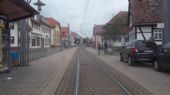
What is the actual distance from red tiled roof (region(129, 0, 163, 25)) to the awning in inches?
826

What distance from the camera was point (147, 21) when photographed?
1544 inches

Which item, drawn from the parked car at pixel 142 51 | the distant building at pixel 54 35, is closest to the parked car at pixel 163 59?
the parked car at pixel 142 51

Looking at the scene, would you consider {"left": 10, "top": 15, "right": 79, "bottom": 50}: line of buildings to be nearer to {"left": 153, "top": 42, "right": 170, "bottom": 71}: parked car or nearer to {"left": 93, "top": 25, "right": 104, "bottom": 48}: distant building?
{"left": 153, "top": 42, "right": 170, "bottom": 71}: parked car

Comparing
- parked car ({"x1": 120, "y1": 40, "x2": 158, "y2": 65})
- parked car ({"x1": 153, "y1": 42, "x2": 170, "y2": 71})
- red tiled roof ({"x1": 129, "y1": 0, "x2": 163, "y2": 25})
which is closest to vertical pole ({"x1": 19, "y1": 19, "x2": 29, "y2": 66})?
parked car ({"x1": 120, "y1": 40, "x2": 158, "y2": 65})

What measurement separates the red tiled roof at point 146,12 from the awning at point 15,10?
2099 centimetres

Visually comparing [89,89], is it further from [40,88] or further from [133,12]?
[133,12]

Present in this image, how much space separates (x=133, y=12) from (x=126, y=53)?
15266mm

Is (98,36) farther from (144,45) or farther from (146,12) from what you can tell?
(144,45)

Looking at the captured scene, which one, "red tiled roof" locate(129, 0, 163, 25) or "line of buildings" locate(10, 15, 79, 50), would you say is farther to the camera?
"red tiled roof" locate(129, 0, 163, 25)

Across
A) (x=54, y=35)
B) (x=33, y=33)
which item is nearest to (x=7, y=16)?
(x=33, y=33)

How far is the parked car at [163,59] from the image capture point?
17.3 metres

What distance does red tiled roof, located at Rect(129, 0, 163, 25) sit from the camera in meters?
39.2

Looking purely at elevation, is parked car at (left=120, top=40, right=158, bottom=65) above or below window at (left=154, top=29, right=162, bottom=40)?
below

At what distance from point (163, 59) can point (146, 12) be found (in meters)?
21.9
